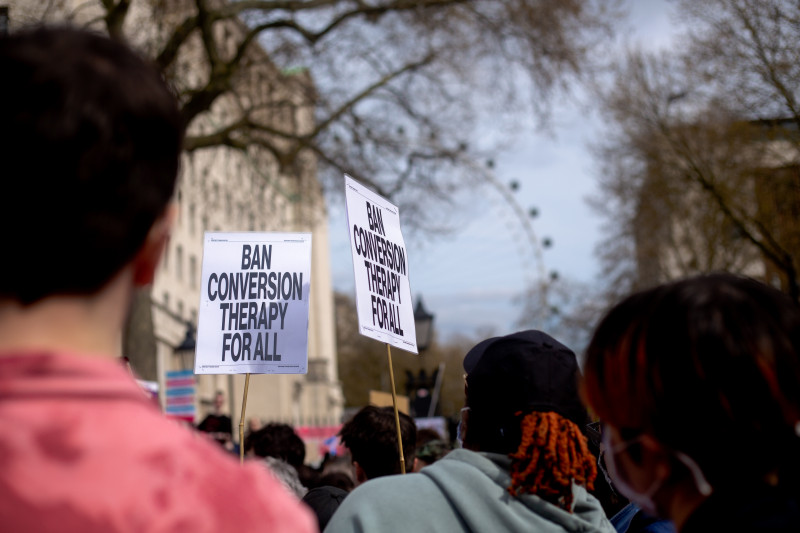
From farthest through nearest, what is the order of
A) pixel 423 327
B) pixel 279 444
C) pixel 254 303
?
pixel 423 327 → pixel 279 444 → pixel 254 303

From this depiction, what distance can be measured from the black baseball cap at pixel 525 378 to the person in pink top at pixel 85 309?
148 centimetres

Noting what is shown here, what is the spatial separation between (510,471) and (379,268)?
223 cm

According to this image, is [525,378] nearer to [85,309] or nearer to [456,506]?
[456,506]

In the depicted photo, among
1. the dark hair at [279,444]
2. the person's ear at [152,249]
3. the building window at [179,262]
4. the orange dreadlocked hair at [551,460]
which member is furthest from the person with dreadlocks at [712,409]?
the building window at [179,262]

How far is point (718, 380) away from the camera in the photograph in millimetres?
1797

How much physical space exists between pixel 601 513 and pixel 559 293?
39.9 meters

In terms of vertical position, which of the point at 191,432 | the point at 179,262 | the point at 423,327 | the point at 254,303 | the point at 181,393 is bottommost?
the point at 191,432

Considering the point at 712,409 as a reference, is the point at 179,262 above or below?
above

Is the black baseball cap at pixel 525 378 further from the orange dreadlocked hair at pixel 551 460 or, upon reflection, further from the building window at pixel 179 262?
the building window at pixel 179 262

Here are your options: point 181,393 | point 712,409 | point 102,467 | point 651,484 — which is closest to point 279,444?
point 651,484

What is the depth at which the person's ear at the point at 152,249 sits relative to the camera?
56.5 inches

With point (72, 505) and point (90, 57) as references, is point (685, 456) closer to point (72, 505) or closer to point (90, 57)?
point (72, 505)

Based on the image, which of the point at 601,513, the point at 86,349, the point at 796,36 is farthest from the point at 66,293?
the point at 796,36

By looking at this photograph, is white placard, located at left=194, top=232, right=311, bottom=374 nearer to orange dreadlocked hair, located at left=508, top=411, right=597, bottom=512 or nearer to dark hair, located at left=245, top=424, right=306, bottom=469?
dark hair, located at left=245, top=424, right=306, bottom=469
